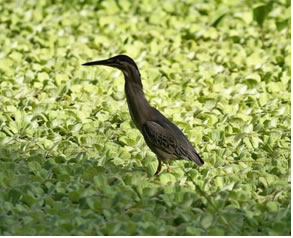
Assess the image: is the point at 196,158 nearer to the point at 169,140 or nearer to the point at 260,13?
the point at 169,140

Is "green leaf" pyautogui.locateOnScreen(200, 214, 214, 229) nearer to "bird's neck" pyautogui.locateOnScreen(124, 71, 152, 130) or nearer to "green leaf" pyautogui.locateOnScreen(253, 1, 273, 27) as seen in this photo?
"bird's neck" pyautogui.locateOnScreen(124, 71, 152, 130)

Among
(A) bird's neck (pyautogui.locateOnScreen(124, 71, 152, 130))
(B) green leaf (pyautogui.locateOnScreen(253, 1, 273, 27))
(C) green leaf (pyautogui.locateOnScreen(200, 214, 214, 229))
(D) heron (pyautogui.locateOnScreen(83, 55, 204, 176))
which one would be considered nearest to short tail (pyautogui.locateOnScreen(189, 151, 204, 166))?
(D) heron (pyautogui.locateOnScreen(83, 55, 204, 176))

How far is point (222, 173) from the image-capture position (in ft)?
16.3

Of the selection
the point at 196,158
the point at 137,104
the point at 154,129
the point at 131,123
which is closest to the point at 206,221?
the point at 196,158

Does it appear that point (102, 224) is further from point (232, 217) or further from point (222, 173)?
point (222, 173)

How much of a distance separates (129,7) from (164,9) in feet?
1.18

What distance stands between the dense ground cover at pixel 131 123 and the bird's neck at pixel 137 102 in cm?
27

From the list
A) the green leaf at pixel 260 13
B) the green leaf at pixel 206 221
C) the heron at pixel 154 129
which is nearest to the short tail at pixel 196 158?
the heron at pixel 154 129

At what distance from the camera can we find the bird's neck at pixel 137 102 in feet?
16.5

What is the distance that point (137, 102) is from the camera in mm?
Answer: 5059

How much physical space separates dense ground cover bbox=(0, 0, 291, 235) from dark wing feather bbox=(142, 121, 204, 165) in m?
0.09

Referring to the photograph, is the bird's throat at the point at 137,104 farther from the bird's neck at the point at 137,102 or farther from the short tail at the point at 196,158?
the short tail at the point at 196,158

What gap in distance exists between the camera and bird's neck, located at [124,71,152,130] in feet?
16.5

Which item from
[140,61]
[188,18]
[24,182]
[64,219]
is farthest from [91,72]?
[64,219]
